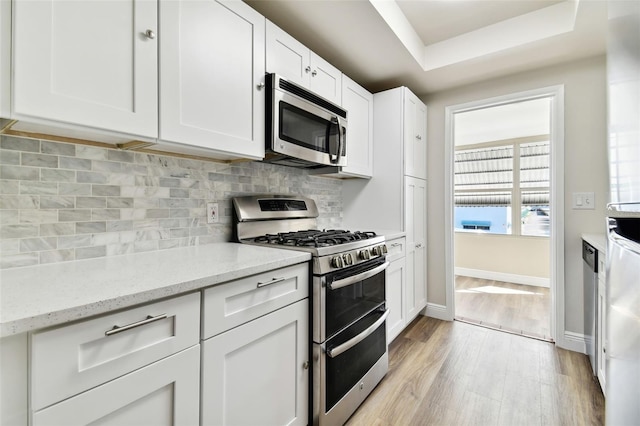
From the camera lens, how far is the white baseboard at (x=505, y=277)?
13.5ft

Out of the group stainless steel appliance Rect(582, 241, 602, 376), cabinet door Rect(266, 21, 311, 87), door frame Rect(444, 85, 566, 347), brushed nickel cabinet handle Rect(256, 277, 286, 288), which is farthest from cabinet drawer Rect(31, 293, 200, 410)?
door frame Rect(444, 85, 566, 347)

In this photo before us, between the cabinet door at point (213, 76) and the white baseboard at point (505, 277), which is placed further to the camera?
the white baseboard at point (505, 277)

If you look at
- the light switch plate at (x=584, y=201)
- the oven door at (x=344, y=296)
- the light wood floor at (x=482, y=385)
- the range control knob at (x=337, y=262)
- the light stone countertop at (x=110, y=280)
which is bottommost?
the light wood floor at (x=482, y=385)

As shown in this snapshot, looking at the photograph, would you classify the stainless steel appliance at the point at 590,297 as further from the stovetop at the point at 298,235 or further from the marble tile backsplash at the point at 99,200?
the marble tile backsplash at the point at 99,200

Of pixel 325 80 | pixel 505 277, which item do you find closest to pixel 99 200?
pixel 325 80

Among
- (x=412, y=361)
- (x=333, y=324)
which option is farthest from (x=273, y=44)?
(x=412, y=361)

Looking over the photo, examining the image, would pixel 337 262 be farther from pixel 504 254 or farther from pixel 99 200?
pixel 504 254

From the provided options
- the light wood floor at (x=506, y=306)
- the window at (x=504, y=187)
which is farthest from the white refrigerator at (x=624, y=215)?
the window at (x=504, y=187)

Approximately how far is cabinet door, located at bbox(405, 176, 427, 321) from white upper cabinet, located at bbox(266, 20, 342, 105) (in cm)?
100

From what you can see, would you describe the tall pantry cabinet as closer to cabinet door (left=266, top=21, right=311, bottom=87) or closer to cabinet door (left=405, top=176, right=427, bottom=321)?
cabinet door (left=405, top=176, right=427, bottom=321)

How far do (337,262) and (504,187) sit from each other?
4.25 m

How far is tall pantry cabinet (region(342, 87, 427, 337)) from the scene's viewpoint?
2.47 m

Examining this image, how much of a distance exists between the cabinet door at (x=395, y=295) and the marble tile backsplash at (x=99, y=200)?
4.04 ft

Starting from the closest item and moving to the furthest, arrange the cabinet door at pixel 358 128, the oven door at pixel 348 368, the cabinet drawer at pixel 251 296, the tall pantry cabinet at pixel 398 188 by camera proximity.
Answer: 1. the cabinet drawer at pixel 251 296
2. the oven door at pixel 348 368
3. the cabinet door at pixel 358 128
4. the tall pantry cabinet at pixel 398 188
